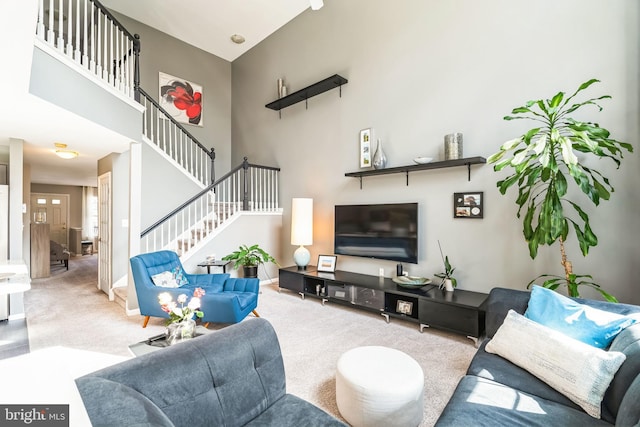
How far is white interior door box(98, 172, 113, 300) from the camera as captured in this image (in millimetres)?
4883

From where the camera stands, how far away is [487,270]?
11.4 feet

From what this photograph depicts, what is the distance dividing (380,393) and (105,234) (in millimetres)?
5170

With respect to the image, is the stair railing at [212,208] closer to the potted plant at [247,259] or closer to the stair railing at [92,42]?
the potted plant at [247,259]

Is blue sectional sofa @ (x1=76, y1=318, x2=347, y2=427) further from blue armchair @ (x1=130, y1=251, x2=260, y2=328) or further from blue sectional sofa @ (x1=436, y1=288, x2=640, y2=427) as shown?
blue armchair @ (x1=130, y1=251, x2=260, y2=328)

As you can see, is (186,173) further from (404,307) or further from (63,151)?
(404,307)

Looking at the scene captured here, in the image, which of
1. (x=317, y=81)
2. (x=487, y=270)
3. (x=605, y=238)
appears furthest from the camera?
(x=317, y=81)

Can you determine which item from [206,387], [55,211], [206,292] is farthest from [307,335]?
[55,211]

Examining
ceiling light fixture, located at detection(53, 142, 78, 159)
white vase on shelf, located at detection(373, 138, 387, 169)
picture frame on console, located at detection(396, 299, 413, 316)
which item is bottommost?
picture frame on console, located at detection(396, 299, 413, 316)

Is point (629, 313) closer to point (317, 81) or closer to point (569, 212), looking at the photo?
point (569, 212)

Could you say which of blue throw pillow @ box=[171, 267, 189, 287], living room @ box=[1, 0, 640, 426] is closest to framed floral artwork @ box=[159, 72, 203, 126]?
living room @ box=[1, 0, 640, 426]

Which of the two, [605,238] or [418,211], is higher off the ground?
[418,211]

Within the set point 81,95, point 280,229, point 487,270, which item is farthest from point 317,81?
point 487,270

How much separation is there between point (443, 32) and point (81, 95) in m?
4.07

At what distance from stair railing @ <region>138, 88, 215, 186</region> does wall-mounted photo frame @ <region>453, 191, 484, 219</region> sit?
461cm
